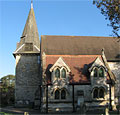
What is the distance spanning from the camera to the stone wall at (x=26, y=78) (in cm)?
3606

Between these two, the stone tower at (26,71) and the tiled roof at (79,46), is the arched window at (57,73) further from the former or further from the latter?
the stone tower at (26,71)

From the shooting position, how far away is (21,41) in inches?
1544

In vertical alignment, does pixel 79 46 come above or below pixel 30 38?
below

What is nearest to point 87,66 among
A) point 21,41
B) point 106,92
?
point 106,92

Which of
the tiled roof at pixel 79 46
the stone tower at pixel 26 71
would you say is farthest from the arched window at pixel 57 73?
the stone tower at pixel 26 71

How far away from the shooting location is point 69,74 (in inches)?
1009

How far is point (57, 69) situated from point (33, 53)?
13413 millimetres

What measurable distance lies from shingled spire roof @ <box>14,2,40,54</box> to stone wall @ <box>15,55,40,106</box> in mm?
1371

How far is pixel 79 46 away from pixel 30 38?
1088 centimetres

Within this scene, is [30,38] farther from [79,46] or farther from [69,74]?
[69,74]

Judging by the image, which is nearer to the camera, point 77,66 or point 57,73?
point 57,73

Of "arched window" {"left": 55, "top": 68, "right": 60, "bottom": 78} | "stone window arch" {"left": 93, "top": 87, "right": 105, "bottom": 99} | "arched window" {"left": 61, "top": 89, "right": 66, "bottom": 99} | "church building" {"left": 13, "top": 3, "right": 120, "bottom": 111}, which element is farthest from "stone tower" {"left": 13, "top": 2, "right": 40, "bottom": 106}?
"stone window arch" {"left": 93, "top": 87, "right": 105, "bottom": 99}

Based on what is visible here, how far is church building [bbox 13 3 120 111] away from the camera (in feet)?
80.5

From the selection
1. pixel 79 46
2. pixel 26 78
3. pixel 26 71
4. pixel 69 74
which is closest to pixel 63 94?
pixel 69 74
